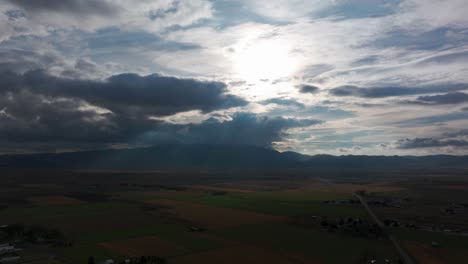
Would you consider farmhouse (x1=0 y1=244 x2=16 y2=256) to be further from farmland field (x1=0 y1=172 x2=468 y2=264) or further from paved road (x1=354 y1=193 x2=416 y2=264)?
paved road (x1=354 y1=193 x2=416 y2=264)

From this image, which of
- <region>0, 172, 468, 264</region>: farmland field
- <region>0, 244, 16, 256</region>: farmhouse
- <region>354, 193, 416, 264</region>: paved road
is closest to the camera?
<region>354, 193, 416, 264</region>: paved road

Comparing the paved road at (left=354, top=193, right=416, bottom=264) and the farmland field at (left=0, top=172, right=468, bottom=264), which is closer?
the paved road at (left=354, top=193, right=416, bottom=264)

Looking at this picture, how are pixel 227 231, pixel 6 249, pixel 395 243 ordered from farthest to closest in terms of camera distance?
pixel 227 231
pixel 395 243
pixel 6 249

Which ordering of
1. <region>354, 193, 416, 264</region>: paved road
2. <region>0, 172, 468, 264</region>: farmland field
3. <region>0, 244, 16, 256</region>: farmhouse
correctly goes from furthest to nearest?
1. <region>0, 244, 16, 256</region>: farmhouse
2. <region>0, 172, 468, 264</region>: farmland field
3. <region>354, 193, 416, 264</region>: paved road

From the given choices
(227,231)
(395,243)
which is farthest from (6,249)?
(395,243)

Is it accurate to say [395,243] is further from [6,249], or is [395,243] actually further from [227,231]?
[6,249]

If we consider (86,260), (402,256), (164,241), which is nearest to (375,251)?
(402,256)

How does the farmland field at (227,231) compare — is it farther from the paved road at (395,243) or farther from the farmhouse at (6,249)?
the farmhouse at (6,249)

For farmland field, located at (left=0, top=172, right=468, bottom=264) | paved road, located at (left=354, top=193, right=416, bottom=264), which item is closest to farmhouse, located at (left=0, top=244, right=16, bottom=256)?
farmland field, located at (left=0, top=172, right=468, bottom=264)

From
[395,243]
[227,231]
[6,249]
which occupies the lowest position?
[395,243]

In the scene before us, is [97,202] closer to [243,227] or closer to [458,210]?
[243,227]

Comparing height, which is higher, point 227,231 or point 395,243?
point 227,231

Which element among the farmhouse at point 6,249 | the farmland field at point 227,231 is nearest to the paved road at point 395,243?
the farmland field at point 227,231
